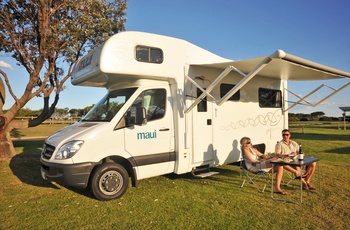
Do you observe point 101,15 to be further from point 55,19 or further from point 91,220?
point 91,220

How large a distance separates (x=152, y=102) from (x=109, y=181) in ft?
6.03

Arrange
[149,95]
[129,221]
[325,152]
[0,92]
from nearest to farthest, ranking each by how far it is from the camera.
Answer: [129,221] < [149,95] < [0,92] < [325,152]

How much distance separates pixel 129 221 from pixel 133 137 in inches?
67.2

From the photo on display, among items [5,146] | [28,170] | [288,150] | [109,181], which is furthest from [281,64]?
[5,146]

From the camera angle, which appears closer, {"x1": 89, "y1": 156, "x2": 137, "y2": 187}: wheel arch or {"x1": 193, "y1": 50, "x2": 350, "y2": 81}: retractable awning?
{"x1": 193, "y1": 50, "x2": 350, "y2": 81}: retractable awning

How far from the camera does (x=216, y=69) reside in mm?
6840

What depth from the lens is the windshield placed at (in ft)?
18.5

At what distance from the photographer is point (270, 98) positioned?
8.40m

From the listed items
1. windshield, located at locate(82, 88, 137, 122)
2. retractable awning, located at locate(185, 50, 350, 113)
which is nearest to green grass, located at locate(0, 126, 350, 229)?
windshield, located at locate(82, 88, 137, 122)

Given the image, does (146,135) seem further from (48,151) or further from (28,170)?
(28,170)

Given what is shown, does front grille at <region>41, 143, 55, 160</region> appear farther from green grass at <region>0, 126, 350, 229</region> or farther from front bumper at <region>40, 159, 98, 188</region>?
green grass at <region>0, 126, 350, 229</region>

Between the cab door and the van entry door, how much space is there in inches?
24.7

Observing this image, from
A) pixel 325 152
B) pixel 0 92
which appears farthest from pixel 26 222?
pixel 325 152

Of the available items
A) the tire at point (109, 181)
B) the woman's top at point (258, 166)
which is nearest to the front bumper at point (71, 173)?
the tire at point (109, 181)
